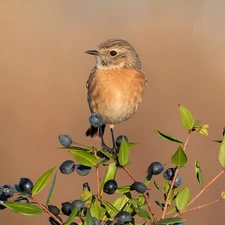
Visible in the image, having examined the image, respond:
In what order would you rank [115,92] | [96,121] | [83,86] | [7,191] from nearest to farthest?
[7,191], [96,121], [115,92], [83,86]

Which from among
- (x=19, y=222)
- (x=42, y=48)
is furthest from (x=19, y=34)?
(x=19, y=222)

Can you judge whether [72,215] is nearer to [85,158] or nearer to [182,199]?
[85,158]

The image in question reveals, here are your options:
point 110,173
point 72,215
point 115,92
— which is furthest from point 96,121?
point 115,92

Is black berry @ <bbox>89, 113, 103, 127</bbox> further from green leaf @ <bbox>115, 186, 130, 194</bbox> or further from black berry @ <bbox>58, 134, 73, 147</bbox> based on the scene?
green leaf @ <bbox>115, 186, 130, 194</bbox>

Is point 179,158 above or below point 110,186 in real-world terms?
above

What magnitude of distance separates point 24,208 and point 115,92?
262 centimetres

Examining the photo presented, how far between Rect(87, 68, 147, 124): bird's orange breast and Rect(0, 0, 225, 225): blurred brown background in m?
2.85

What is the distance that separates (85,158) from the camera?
8.17 feet

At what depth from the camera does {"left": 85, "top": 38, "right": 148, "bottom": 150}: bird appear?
4.83 meters

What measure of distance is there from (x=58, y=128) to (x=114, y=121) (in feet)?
14.2

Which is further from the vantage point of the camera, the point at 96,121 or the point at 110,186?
the point at 96,121

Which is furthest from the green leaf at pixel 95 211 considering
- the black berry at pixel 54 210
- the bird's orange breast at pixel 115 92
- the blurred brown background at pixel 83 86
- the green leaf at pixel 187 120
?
the blurred brown background at pixel 83 86

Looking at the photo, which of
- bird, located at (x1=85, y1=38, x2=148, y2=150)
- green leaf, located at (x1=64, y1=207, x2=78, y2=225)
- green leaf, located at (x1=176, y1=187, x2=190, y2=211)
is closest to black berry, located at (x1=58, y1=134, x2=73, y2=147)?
green leaf, located at (x1=64, y1=207, x2=78, y2=225)

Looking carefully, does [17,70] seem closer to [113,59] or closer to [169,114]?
[169,114]
